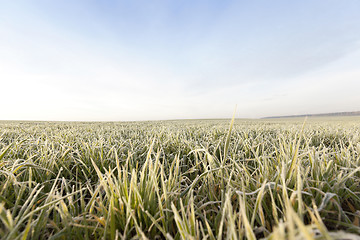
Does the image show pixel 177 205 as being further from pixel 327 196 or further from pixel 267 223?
pixel 327 196

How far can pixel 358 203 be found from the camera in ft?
2.99

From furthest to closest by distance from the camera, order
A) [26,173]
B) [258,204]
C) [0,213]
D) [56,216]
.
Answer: [26,173], [56,216], [258,204], [0,213]

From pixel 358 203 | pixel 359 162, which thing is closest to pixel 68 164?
pixel 358 203

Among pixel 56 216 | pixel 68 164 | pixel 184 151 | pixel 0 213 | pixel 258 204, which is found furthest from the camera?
pixel 184 151

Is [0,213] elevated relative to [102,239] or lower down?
elevated

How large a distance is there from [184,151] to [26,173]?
1508mm

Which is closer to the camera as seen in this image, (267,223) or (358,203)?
(267,223)

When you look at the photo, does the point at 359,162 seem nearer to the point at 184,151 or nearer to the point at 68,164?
the point at 184,151

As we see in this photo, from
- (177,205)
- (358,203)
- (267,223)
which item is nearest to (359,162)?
(358,203)

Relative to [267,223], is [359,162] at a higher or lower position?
higher

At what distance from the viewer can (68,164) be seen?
1551 millimetres

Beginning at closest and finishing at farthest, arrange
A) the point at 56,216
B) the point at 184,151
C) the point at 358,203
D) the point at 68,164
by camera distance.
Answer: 1. the point at 56,216
2. the point at 358,203
3. the point at 68,164
4. the point at 184,151

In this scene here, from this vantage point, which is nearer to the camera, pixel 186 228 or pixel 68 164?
pixel 186 228

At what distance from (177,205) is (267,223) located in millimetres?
459
